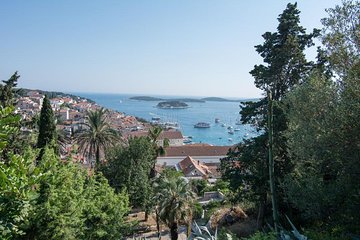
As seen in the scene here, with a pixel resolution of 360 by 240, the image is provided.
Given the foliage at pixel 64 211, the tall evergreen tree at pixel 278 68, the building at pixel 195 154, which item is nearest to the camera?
the foliage at pixel 64 211

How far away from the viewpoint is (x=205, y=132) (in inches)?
5369

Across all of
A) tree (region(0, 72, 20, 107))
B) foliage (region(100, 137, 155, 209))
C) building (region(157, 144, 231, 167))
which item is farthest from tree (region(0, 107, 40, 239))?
building (region(157, 144, 231, 167))

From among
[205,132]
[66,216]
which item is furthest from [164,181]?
[205,132]

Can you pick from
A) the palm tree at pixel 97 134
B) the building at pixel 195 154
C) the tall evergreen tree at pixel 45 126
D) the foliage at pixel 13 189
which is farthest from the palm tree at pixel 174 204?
the building at pixel 195 154

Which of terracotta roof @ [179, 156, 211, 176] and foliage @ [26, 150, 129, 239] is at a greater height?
foliage @ [26, 150, 129, 239]

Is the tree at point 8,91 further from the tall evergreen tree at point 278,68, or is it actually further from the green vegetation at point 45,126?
the tall evergreen tree at point 278,68

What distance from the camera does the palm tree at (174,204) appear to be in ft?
51.2

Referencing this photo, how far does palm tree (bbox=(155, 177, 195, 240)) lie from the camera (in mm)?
15617

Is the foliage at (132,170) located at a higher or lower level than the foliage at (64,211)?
lower

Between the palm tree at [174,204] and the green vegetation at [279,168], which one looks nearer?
the green vegetation at [279,168]

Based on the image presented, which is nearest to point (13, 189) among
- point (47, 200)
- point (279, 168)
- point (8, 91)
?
point (47, 200)

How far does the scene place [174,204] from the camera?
15641mm

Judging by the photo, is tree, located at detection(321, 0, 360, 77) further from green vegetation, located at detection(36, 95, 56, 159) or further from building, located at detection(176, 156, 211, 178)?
building, located at detection(176, 156, 211, 178)

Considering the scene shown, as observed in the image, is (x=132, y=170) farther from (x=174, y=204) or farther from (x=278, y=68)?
(x=278, y=68)
